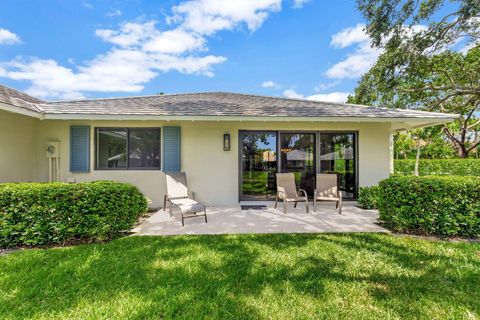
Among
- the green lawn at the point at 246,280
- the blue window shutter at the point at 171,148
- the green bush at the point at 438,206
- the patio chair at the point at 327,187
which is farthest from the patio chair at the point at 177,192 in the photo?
the green bush at the point at 438,206

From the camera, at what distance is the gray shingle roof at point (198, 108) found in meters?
6.66

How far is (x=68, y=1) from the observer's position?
8.84m

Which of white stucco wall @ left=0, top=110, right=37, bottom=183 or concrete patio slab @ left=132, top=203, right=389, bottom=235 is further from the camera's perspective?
white stucco wall @ left=0, top=110, right=37, bottom=183

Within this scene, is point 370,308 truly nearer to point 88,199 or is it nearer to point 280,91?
point 88,199

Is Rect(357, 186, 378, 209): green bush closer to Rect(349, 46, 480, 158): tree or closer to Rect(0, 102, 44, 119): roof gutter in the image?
Rect(349, 46, 480, 158): tree

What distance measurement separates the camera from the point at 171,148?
738 cm

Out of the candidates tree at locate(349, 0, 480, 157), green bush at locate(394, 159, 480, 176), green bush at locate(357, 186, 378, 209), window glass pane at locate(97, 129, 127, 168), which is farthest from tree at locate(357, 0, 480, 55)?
window glass pane at locate(97, 129, 127, 168)

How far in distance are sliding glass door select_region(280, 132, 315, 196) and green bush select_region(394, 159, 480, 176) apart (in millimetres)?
12172

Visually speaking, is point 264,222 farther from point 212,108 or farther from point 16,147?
point 16,147

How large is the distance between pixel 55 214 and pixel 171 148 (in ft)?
12.1

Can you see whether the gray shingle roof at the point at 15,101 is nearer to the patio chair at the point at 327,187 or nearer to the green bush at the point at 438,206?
the patio chair at the point at 327,187

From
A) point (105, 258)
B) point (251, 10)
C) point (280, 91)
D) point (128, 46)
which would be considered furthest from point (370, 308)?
point (280, 91)

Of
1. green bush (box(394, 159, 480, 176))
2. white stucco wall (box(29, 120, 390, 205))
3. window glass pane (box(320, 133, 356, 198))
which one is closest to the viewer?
white stucco wall (box(29, 120, 390, 205))

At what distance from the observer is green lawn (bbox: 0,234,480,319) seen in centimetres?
242
